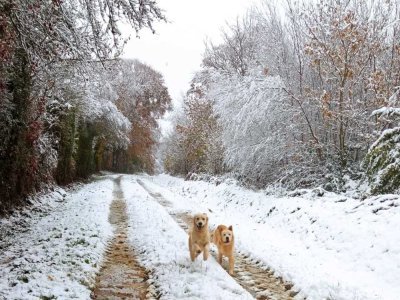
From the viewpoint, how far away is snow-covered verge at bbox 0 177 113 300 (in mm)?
5793

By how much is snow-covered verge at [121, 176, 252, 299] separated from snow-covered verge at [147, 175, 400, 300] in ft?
4.35

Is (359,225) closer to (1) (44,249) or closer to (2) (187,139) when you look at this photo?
(1) (44,249)

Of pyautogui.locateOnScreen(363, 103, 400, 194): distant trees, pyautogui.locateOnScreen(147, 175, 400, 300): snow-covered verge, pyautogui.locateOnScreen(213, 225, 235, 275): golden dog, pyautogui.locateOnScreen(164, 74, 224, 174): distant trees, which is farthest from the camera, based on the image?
pyautogui.locateOnScreen(164, 74, 224, 174): distant trees

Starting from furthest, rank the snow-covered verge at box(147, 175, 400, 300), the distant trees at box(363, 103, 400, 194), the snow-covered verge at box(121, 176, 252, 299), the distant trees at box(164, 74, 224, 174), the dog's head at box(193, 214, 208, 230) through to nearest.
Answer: the distant trees at box(164, 74, 224, 174)
the distant trees at box(363, 103, 400, 194)
the dog's head at box(193, 214, 208, 230)
the snow-covered verge at box(147, 175, 400, 300)
the snow-covered verge at box(121, 176, 252, 299)

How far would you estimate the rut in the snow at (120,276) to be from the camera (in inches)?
243

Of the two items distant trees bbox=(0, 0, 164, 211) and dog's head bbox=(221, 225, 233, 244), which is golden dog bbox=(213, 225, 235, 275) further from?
distant trees bbox=(0, 0, 164, 211)

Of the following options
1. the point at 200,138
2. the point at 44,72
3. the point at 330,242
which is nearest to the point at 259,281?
the point at 330,242

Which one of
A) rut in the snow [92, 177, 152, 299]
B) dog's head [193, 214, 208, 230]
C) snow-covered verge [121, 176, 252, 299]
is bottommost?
rut in the snow [92, 177, 152, 299]

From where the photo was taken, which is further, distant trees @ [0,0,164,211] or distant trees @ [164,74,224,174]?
distant trees @ [164,74,224,174]

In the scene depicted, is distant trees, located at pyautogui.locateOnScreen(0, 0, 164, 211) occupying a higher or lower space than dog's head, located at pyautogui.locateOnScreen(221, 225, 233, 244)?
higher

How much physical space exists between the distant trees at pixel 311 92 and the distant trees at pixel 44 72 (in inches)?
261

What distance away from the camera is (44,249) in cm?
796

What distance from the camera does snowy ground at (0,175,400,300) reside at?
248 inches

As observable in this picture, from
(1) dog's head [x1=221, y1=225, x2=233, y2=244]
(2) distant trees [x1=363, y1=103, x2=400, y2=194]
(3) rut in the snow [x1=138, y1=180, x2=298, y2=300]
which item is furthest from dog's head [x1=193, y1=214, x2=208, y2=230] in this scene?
(2) distant trees [x1=363, y1=103, x2=400, y2=194]
